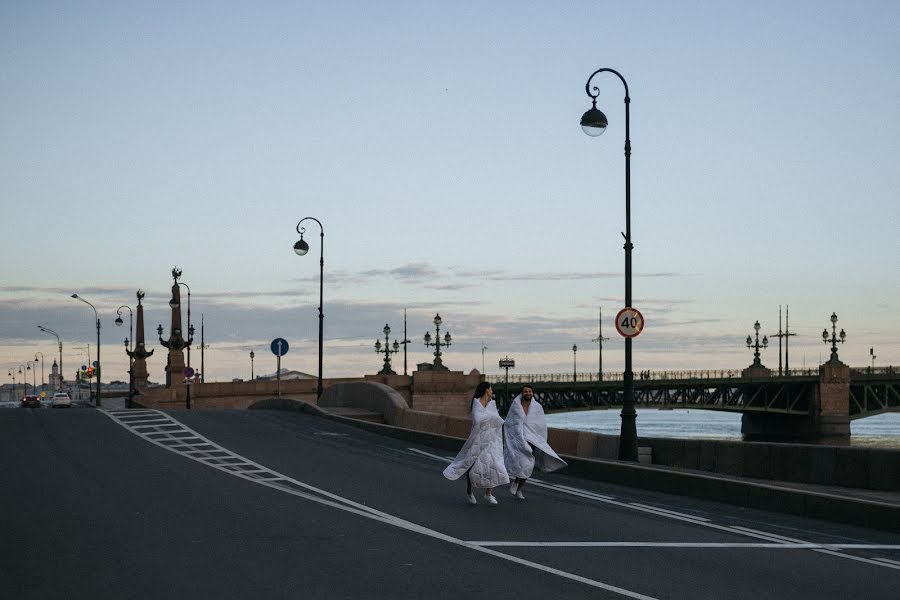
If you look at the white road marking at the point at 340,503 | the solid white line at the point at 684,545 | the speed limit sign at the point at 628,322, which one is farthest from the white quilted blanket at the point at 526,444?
the speed limit sign at the point at 628,322

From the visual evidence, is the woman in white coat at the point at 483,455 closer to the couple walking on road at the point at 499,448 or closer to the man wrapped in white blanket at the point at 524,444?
the couple walking on road at the point at 499,448

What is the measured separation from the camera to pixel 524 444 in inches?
644

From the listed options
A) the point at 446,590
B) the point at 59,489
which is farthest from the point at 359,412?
the point at 446,590

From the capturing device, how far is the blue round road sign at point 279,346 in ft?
136

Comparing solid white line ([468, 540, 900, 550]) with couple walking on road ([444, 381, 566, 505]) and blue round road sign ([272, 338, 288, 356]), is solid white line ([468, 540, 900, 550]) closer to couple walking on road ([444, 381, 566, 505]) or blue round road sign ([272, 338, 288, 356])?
couple walking on road ([444, 381, 566, 505])

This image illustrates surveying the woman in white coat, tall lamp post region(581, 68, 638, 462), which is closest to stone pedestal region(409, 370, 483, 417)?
tall lamp post region(581, 68, 638, 462)

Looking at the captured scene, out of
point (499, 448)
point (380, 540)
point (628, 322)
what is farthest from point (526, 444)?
point (628, 322)

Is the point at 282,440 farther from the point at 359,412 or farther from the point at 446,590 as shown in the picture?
the point at 446,590

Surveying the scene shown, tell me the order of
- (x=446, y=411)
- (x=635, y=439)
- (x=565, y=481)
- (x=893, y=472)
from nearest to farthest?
(x=893, y=472) < (x=565, y=481) < (x=635, y=439) < (x=446, y=411)

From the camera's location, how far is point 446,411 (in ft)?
241

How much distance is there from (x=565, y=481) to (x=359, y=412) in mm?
19242

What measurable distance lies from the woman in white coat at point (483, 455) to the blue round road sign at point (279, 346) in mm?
26496

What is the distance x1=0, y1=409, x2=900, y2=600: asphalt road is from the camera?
30.1 feet

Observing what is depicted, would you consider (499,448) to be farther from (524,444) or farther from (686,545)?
(686,545)
